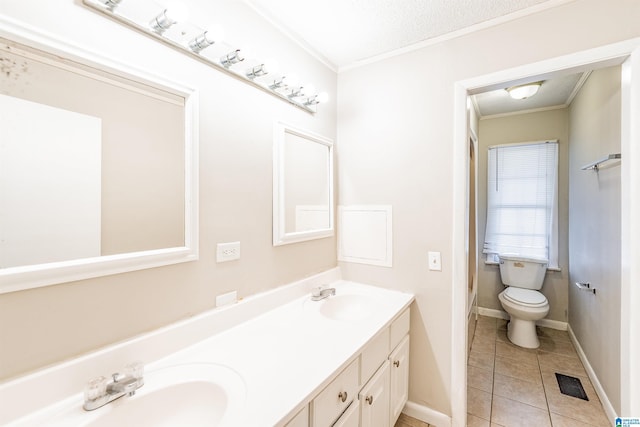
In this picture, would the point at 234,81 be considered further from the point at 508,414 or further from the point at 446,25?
→ the point at 508,414

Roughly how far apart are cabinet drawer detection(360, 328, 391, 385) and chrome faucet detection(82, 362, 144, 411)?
0.81 m

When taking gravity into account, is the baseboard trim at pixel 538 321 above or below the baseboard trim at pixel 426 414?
above

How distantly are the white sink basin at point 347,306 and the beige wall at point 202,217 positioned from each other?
23cm

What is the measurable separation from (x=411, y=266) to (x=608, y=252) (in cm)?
131

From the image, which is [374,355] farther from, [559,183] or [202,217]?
[559,183]

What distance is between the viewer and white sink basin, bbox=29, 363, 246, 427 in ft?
2.43

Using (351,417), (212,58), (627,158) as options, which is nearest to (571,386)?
(627,158)

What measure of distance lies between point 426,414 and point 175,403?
1.53 meters

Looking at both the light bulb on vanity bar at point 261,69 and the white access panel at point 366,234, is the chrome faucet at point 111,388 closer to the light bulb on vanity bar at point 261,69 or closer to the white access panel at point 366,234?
the light bulb on vanity bar at point 261,69

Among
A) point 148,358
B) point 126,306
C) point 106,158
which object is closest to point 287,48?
point 106,158

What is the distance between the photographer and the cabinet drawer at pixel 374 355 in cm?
116

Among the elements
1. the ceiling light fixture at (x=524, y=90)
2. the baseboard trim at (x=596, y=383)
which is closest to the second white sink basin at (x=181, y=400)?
the baseboard trim at (x=596, y=383)

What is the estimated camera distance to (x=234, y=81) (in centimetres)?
129

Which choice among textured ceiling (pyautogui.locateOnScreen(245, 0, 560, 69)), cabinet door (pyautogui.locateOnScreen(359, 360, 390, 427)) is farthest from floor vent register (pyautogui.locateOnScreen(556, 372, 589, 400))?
textured ceiling (pyautogui.locateOnScreen(245, 0, 560, 69))
